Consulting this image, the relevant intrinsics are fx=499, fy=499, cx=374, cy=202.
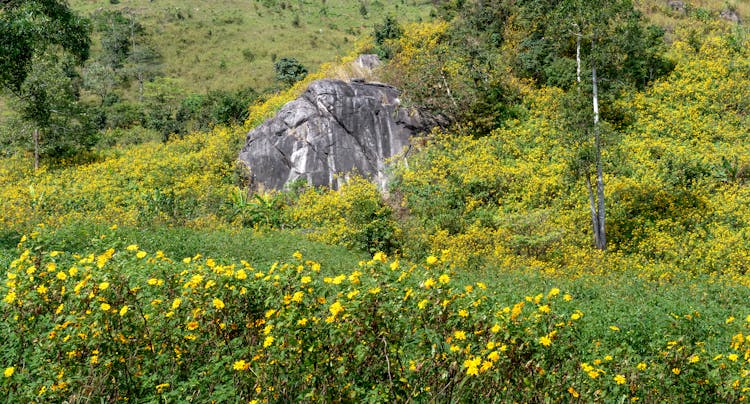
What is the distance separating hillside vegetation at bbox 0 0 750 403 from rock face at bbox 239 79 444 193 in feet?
2.92

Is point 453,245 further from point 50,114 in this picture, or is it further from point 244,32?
point 244,32

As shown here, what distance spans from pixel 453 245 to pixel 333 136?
7318mm

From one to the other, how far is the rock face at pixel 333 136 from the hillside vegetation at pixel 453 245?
889mm

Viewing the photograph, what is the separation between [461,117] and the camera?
1906cm

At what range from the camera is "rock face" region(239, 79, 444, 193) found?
18.1m

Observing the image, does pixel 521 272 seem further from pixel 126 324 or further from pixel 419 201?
pixel 126 324

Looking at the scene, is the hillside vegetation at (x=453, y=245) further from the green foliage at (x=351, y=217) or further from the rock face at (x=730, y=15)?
the rock face at (x=730, y=15)

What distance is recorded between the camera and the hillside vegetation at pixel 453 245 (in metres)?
3.40

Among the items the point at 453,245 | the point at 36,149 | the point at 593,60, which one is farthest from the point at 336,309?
the point at 36,149

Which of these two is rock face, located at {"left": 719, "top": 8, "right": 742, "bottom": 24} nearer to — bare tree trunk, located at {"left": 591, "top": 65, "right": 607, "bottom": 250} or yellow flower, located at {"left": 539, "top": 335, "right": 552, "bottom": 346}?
bare tree trunk, located at {"left": 591, "top": 65, "right": 607, "bottom": 250}

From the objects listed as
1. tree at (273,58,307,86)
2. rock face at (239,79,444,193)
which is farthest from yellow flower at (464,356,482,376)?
tree at (273,58,307,86)

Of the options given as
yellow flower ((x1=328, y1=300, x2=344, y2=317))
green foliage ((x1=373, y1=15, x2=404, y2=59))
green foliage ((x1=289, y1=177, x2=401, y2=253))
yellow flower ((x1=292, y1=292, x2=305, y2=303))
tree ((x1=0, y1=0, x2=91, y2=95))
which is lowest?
green foliage ((x1=289, y1=177, x2=401, y2=253))

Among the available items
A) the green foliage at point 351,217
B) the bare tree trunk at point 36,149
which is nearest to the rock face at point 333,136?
the green foliage at point 351,217

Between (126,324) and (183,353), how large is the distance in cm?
45
